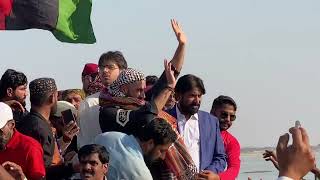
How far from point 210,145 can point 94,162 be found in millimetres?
1635

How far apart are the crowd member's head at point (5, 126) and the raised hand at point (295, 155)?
318cm

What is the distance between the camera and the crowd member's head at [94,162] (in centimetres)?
571

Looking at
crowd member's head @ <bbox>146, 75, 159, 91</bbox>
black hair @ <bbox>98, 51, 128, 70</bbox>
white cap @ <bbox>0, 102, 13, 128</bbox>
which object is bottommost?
crowd member's head @ <bbox>146, 75, 159, 91</bbox>

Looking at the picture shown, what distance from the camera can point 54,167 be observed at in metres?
6.10

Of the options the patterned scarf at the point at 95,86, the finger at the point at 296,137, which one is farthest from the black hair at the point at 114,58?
the finger at the point at 296,137

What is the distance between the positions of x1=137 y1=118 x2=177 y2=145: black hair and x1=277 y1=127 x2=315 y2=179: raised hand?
10.0 ft

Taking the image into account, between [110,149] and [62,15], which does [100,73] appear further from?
[110,149]

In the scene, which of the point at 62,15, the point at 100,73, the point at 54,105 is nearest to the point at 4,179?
the point at 54,105

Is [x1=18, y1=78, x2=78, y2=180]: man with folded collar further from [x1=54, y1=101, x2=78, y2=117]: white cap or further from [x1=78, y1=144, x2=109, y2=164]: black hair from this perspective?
[x1=54, y1=101, x2=78, y2=117]: white cap

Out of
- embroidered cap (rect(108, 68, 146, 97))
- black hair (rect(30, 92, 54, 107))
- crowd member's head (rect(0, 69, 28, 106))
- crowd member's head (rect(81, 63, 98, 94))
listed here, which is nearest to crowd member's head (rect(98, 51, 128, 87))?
crowd member's head (rect(81, 63, 98, 94))

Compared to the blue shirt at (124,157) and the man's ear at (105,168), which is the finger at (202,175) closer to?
the blue shirt at (124,157)

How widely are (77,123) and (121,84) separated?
24.0 inches

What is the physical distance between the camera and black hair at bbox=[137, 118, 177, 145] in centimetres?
587

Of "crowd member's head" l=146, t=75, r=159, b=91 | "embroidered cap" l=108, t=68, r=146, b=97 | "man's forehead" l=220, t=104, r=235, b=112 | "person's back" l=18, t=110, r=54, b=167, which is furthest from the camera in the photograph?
"man's forehead" l=220, t=104, r=235, b=112
